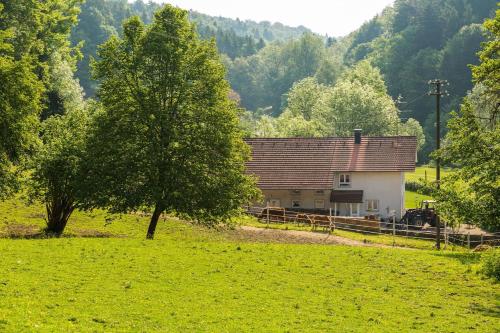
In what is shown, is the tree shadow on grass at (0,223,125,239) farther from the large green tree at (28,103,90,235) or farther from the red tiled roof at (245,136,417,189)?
the red tiled roof at (245,136,417,189)

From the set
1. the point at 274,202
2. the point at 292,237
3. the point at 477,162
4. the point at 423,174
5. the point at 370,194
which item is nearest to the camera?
the point at 477,162

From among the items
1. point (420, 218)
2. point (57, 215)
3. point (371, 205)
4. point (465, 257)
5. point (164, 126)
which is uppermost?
point (164, 126)

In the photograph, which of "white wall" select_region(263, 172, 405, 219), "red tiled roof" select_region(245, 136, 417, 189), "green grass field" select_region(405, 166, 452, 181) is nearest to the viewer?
"red tiled roof" select_region(245, 136, 417, 189)

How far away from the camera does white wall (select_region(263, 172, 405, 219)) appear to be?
69.1 m

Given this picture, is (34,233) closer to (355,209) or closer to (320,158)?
(320,158)

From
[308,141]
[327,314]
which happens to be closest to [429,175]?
[308,141]

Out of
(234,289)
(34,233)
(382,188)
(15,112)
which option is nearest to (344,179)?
(382,188)

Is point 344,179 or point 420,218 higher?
point 344,179

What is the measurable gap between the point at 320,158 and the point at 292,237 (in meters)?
24.8

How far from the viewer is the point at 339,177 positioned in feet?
231

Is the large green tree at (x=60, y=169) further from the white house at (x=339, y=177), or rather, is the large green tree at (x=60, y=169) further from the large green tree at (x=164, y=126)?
the white house at (x=339, y=177)

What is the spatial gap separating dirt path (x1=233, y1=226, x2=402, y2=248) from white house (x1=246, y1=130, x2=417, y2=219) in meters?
17.2

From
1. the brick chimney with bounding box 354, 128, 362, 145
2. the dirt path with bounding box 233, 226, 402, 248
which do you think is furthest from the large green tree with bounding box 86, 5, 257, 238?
the brick chimney with bounding box 354, 128, 362, 145

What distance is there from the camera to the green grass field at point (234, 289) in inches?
822
